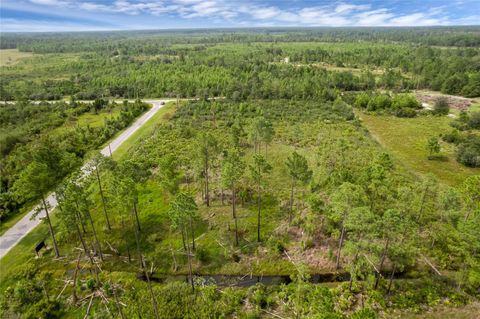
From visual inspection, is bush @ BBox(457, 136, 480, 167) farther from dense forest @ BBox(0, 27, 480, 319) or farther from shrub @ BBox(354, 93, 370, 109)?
shrub @ BBox(354, 93, 370, 109)

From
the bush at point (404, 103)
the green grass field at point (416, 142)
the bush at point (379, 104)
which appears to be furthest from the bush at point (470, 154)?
the bush at point (379, 104)

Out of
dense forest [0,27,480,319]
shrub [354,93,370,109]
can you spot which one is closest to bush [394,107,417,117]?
shrub [354,93,370,109]

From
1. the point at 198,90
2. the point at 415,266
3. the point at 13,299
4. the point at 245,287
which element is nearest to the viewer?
the point at 13,299

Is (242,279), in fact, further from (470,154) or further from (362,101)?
(362,101)

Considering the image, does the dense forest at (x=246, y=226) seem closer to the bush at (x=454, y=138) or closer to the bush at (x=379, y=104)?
the bush at (x=454, y=138)

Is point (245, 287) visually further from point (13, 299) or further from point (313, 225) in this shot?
point (13, 299)

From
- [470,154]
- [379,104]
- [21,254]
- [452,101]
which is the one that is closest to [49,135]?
[21,254]

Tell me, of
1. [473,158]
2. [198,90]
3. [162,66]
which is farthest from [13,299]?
[162,66]

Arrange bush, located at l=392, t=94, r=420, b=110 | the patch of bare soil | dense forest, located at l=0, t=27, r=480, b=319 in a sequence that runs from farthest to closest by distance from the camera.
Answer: the patch of bare soil
bush, located at l=392, t=94, r=420, b=110
dense forest, located at l=0, t=27, r=480, b=319
